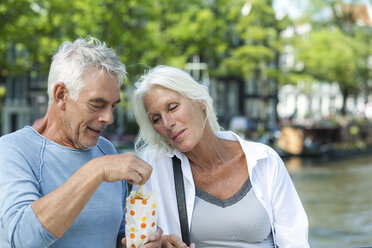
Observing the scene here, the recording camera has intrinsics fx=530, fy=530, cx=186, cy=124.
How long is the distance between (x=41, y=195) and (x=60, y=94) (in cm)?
33

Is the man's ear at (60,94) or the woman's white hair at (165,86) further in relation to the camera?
the woman's white hair at (165,86)

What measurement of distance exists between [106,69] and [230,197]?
2.90 ft

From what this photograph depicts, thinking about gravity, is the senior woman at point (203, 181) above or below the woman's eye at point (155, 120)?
below

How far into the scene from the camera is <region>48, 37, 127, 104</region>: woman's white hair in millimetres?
1704

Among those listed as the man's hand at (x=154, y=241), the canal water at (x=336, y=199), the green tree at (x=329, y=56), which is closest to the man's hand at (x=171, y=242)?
the man's hand at (x=154, y=241)

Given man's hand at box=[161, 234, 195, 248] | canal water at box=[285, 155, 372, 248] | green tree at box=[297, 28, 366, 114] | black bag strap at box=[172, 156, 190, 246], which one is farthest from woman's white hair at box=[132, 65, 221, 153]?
green tree at box=[297, 28, 366, 114]

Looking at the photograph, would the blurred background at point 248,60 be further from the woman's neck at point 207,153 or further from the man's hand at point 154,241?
the man's hand at point 154,241

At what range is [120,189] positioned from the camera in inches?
76.5

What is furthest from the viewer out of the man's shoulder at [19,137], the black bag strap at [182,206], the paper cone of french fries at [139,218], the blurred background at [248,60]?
the blurred background at [248,60]

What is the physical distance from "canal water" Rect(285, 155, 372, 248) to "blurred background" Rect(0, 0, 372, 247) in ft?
0.09

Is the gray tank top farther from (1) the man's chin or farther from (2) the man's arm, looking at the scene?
(2) the man's arm

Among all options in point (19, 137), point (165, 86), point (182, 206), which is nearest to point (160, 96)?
point (165, 86)

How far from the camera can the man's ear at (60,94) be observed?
5.64 ft

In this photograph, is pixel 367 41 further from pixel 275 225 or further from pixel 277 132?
pixel 275 225
